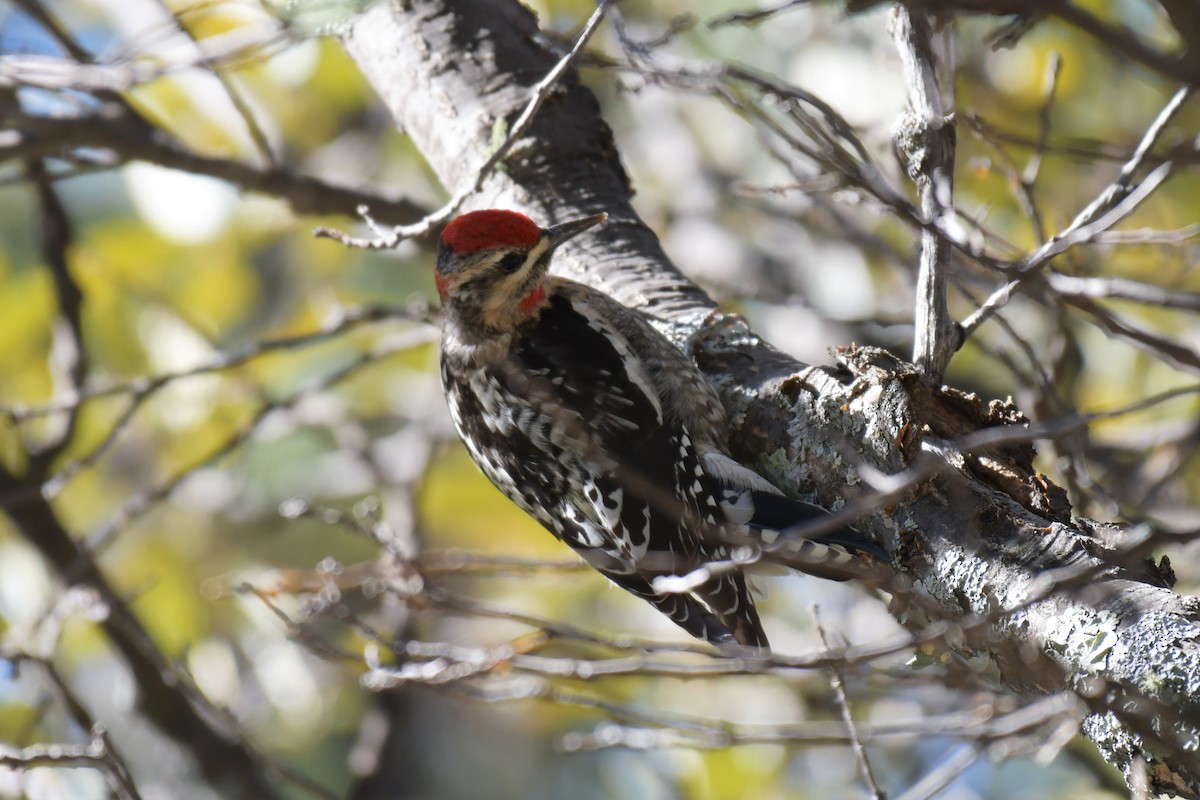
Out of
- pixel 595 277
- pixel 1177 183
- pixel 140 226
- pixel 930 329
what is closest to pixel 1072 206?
pixel 1177 183

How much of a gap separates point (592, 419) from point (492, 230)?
1.90 feet

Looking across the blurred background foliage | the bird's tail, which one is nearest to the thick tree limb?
the bird's tail

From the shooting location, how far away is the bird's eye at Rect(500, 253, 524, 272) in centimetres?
342

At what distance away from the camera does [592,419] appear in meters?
3.31

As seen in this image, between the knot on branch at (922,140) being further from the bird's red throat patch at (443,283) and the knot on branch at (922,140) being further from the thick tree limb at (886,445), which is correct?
the bird's red throat patch at (443,283)

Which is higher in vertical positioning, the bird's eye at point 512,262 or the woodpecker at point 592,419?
the bird's eye at point 512,262

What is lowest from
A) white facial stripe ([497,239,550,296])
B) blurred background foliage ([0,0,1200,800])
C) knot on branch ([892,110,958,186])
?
blurred background foliage ([0,0,1200,800])

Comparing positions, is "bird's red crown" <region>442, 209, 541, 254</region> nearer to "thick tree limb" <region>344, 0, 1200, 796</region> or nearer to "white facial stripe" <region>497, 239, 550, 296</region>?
"white facial stripe" <region>497, 239, 550, 296</region>

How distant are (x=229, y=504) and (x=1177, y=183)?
4900 millimetres

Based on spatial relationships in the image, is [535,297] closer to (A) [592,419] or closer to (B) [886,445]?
(A) [592,419]

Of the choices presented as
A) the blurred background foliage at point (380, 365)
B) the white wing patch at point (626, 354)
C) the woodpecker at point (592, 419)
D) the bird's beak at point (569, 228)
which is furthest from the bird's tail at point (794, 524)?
the bird's beak at point (569, 228)

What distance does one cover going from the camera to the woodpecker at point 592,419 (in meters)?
3.23

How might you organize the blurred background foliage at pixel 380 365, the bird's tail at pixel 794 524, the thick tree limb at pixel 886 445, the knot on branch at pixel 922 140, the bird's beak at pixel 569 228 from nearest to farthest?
the thick tree limb at pixel 886 445, the knot on branch at pixel 922 140, the bird's tail at pixel 794 524, the bird's beak at pixel 569 228, the blurred background foliage at pixel 380 365

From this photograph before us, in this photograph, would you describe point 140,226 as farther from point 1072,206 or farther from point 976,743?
point 976,743
